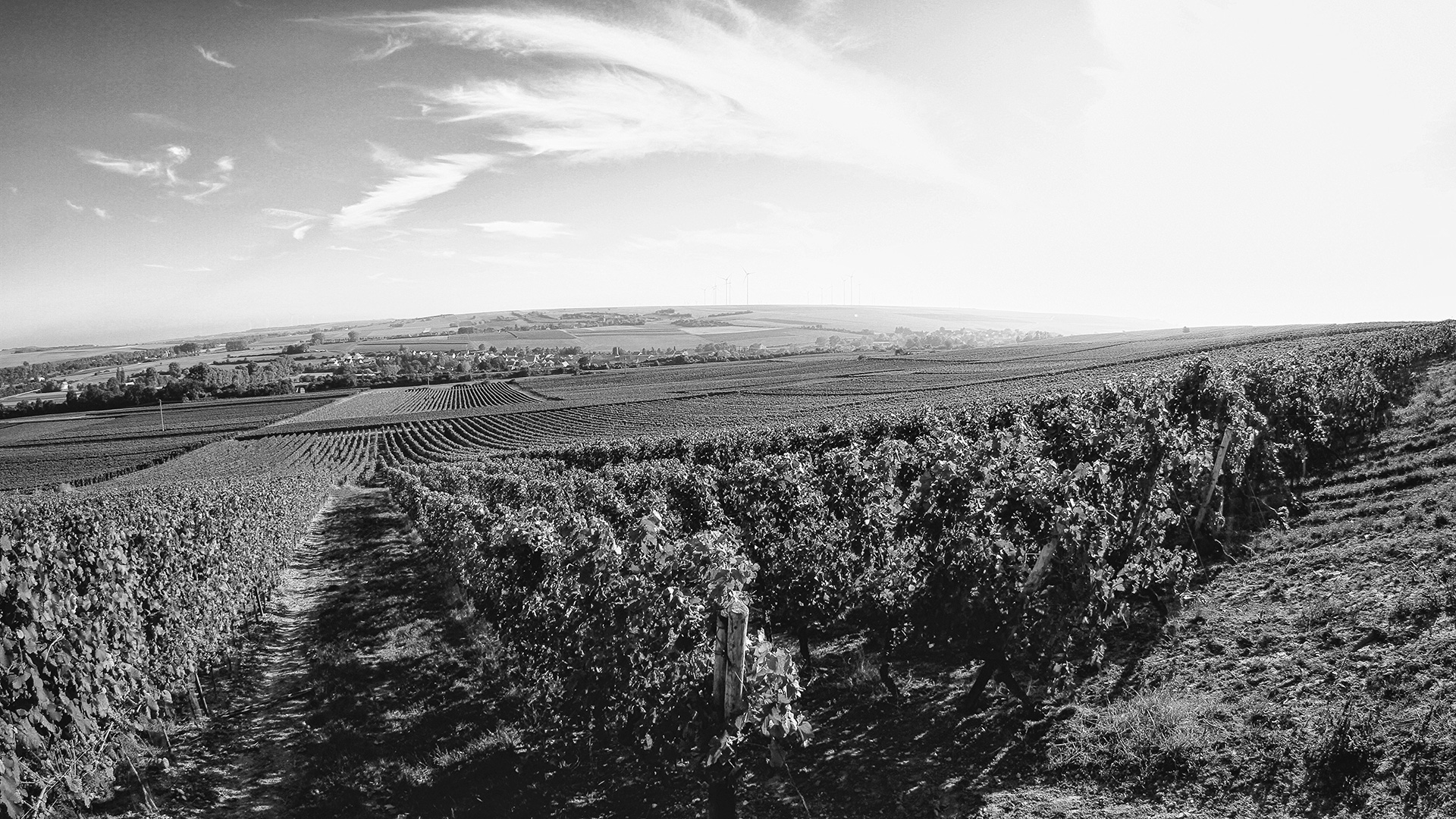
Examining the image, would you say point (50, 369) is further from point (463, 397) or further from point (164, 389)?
point (463, 397)

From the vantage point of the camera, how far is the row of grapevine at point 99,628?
19.5 ft

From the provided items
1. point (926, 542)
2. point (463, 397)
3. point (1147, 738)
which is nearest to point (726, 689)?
point (926, 542)

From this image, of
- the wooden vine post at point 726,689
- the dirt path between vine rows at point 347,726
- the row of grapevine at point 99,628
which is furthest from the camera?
the dirt path between vine rows at point 347,726

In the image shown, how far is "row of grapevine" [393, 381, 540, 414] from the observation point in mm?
90000

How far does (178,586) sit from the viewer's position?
1098 cm

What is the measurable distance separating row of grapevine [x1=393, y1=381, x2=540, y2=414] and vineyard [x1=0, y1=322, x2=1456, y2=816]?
74726 millimetres

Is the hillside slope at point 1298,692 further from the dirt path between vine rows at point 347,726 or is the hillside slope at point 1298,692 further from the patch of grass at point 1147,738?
the dirt path between vine rows at point 347,726

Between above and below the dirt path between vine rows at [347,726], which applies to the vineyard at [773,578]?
above

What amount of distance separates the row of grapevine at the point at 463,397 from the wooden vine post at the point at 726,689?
86.8 metres

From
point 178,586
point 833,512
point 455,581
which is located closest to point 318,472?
point 455,581

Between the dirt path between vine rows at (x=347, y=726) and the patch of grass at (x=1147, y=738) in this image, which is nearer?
the patch of grass at (x=1147, y=738)

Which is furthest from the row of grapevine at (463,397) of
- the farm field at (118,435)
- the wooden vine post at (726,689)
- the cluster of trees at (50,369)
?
the cluster of trees at (50,369)

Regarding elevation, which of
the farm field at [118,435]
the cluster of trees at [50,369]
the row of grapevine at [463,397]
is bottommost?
the farm field at [118,435]

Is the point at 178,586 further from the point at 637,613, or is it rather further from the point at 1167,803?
the point at 1167,803
